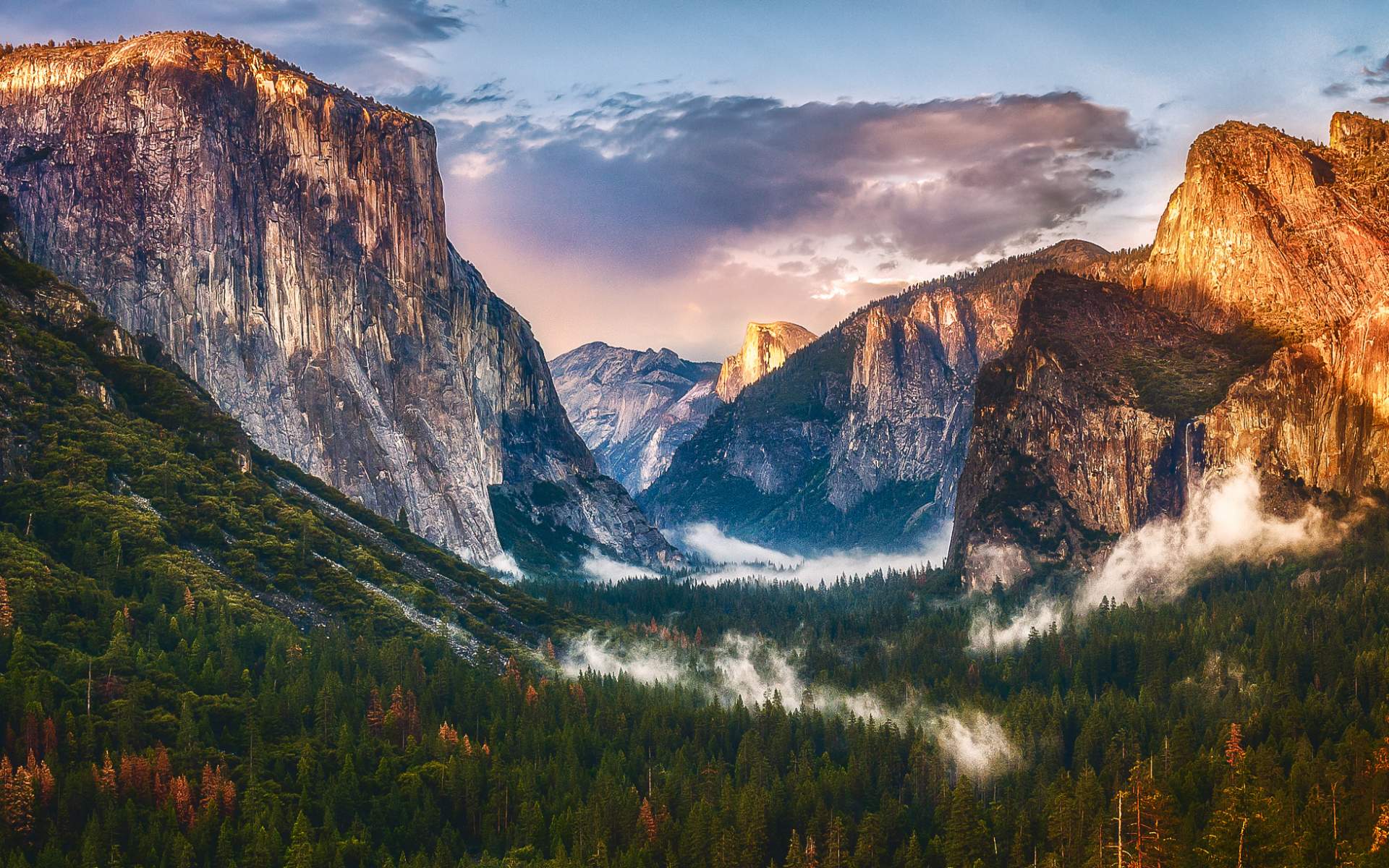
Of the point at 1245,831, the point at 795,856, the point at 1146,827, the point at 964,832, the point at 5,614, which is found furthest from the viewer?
the point at 5,614

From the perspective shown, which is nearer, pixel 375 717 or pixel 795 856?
pixel 795 856

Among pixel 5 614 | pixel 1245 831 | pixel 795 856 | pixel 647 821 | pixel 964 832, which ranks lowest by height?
pixel 795 856

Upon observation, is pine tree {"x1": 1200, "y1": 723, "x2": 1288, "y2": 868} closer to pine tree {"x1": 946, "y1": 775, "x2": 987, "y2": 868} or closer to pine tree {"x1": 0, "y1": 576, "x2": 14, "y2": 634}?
pine tree {"x1": 946, "y1": 775, "x2": 987, "y2": 868}

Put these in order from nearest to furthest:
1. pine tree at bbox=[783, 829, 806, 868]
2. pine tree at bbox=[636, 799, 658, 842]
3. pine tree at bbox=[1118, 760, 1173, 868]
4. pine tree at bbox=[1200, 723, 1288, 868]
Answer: pine tree at bbox=[1200, 723, 1288, 868]
pine tree at bbox=[1118, 760, 1173, 868]
pine tree at bbox=[783, 829, 806, 868]
pine tree at bbox=[636, 799, 658, 842]

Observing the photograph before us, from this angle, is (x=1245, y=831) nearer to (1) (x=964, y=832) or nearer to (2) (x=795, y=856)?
(1) (x=964, y=832)

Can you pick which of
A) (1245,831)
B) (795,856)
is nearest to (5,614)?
(795,856)

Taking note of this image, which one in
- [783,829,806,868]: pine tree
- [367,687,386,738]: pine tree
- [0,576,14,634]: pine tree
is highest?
[0,576,14,634]: pine tree

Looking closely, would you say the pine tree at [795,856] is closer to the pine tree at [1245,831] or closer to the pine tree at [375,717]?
the pine tree at [1245,831]

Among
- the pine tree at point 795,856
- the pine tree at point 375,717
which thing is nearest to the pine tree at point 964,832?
the pine tree at point 795,856

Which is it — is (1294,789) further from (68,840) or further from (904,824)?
(68,840)

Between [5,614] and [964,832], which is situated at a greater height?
[5,614]

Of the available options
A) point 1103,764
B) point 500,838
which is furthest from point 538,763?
point 1103,764

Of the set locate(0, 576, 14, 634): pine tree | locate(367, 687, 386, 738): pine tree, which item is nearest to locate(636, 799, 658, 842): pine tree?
locate(367, 687, 386, 738): pine tree
